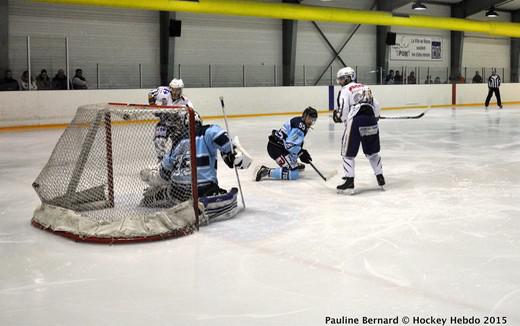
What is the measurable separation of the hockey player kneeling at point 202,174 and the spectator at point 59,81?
1036 cm

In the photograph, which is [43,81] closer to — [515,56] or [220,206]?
[220,206]

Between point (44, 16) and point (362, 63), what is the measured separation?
11.3 m

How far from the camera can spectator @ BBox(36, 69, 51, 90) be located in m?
14.2

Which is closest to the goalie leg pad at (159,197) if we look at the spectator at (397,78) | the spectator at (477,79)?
the spectator at (397,78)

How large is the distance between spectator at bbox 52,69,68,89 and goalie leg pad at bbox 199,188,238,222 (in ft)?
35.3

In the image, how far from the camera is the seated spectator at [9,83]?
535 inches

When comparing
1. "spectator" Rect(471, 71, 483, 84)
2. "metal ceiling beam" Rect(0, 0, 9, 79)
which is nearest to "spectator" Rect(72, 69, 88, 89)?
"metal ceiling beam" Rect(0, 0, 9, 79)

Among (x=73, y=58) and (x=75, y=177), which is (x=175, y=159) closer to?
(x=75, y=177)

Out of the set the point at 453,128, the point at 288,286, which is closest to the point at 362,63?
the point at 453,128

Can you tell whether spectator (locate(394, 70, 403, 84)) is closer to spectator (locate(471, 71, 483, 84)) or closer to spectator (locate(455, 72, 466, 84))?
spectator (locate(455, 72, 466, 84))

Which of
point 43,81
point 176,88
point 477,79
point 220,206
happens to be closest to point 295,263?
point 220,206

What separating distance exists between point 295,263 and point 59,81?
39.8 feet

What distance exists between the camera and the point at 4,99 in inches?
525

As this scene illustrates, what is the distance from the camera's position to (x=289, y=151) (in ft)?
22.1
